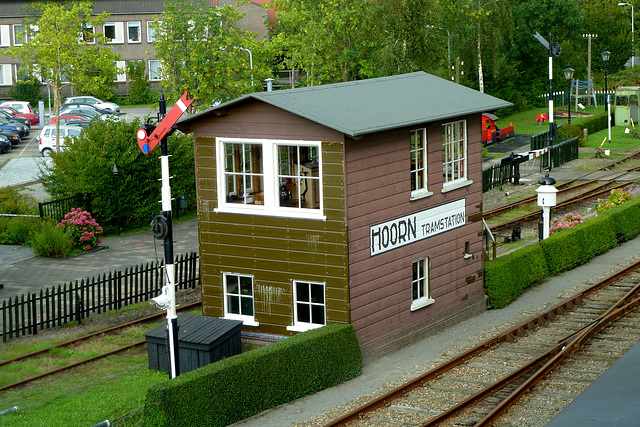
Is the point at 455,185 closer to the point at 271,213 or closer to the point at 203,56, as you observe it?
the point at 271,213

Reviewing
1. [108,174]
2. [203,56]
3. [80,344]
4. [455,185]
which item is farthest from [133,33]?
[455,185]

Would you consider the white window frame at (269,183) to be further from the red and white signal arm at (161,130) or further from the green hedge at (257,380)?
the red and white signal arm at (161,130)

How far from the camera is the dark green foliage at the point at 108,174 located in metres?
35.0

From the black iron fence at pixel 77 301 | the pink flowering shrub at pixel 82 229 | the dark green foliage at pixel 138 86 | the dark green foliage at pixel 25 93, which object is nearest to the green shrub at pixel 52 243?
the pink flowering shrub at pixel 82 229

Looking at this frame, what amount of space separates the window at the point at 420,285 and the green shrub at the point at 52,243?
16.1 meters

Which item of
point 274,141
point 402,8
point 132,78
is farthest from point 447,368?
point 132,78

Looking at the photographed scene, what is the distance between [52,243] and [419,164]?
16.8m

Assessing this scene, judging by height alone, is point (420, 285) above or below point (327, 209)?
below

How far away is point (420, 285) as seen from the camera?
20984 mm

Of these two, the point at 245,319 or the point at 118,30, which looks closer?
the point at 245,319

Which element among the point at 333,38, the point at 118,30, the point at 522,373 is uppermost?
the point at 118,30

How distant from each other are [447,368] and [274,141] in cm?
628

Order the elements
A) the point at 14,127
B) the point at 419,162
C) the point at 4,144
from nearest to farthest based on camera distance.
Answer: the point at 419,162, the point at 4,144, the point at 14,127

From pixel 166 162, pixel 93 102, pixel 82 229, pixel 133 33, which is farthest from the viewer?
pixel 133 33
